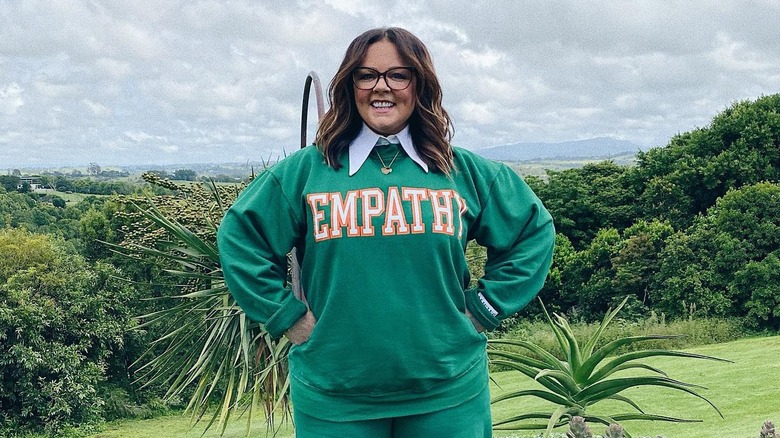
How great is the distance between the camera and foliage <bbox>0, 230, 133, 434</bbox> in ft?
48.8

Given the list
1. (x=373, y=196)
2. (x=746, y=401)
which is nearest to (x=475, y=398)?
(x=373, y=196)

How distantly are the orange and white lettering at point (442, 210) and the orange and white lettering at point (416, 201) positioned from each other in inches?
1.1

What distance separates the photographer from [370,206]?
202 cm

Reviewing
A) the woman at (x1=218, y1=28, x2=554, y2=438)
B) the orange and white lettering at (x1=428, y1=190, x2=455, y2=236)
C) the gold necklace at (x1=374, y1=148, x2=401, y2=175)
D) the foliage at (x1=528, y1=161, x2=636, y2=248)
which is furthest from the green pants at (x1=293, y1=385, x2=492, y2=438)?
the foliage at (x1=528, y1=161, x2=636, y2=248)

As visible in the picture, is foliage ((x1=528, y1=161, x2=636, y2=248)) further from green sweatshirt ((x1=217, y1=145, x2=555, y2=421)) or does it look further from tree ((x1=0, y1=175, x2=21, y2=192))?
green sweatshirt ((x1=217, y1=145, x2=555, y2=421))

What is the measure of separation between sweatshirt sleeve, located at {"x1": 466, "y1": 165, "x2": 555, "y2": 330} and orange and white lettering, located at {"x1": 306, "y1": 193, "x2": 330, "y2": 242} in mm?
426

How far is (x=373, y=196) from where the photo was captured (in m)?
2.04

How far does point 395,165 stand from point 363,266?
0.30m

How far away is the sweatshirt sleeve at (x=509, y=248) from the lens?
217 cm

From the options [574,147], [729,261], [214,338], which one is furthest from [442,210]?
[574,147]

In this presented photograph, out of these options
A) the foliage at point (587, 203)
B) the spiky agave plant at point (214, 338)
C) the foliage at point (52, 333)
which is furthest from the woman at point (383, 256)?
the foliage at point (587, 203)

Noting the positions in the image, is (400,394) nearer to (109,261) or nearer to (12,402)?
(12,402)

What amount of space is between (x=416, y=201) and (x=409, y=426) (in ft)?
1.88

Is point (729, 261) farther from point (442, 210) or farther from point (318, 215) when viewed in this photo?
point (318, 215)
